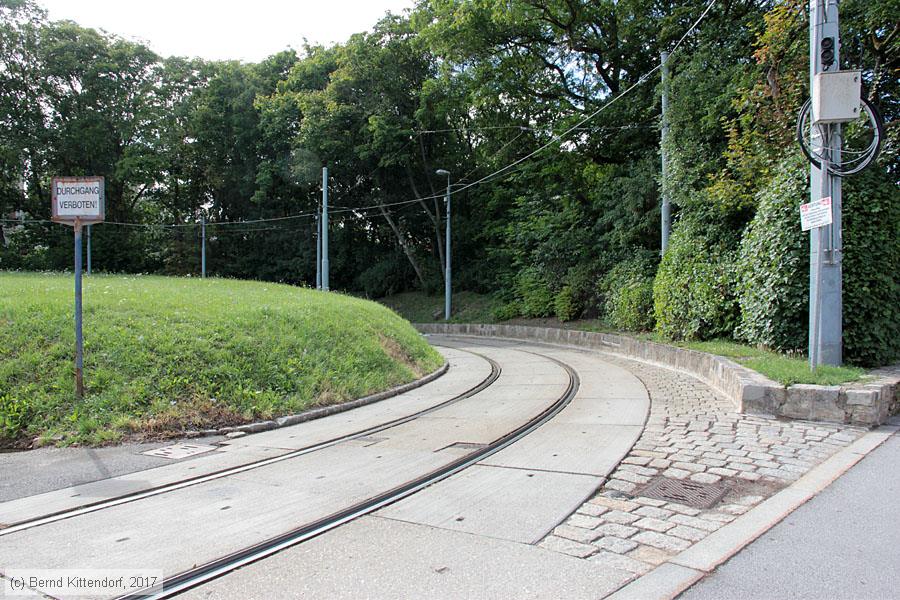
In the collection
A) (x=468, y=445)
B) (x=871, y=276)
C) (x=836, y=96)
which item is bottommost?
(x=468, y=445)

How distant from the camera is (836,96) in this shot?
27.3 feet

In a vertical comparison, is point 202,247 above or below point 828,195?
above

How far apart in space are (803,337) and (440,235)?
96.2 ft

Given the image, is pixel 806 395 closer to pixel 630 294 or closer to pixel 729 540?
pixel 729 540

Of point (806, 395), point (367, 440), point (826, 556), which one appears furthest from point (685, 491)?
point (367, 440)

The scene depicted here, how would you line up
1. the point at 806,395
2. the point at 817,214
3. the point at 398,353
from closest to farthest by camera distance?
the point at 806,395 → the point at 817,214 → the point at 398,353

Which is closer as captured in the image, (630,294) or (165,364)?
(165,364)

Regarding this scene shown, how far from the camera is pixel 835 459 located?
5676 mm

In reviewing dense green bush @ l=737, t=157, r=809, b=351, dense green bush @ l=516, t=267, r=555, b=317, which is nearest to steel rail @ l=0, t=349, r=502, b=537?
dense green bush @ l=737, t=157, r=809, b=351

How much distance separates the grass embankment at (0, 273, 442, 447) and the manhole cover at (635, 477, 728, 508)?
18.0 ft

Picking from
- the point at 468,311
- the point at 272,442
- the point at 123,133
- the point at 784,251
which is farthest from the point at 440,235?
the point at 272,442

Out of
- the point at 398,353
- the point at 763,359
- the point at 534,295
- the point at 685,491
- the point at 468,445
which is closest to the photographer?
the point at 685,491

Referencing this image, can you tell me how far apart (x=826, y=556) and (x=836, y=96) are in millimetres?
7437

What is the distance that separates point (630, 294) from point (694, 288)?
549 cm
